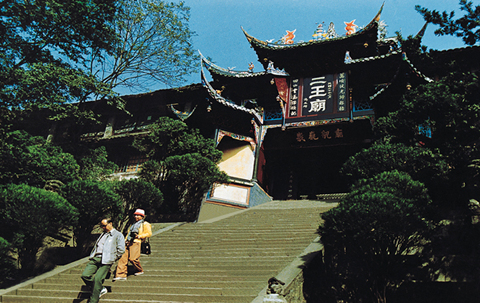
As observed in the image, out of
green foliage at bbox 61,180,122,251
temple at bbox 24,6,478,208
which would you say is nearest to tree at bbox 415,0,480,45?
temple at bbox 24,6,478,208

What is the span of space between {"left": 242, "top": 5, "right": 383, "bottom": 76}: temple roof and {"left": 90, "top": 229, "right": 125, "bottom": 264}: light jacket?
12.3 m

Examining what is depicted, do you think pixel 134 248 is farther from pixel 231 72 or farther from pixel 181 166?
pixel 231 72

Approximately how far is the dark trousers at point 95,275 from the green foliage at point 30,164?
7784 millimetres

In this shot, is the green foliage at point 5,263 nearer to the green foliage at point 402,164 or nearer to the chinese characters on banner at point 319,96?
the green foliage at point 402,164

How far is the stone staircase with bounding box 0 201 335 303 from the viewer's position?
5711 millimetres

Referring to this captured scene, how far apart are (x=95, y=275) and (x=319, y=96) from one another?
1275 centimetres

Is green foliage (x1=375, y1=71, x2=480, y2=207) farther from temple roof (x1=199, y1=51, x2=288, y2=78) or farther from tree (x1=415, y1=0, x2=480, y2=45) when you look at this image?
temple roof (x1=199, y1=51, x2=288, y2=78)

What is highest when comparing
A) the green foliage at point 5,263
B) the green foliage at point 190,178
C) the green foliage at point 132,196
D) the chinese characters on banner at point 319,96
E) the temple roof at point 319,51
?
the temple roof at point 319,51

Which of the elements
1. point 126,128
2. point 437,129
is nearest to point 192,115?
point 126,128

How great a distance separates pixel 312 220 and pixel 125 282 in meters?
5.45

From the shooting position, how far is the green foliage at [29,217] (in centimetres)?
764

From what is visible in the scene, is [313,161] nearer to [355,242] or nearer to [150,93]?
[150,93]

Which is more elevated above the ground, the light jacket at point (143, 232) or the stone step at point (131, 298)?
the light jacket at point (143, 232)

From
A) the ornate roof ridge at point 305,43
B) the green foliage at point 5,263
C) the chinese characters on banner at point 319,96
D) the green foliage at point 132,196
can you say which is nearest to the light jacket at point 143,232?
the green foliage at point 5,263
